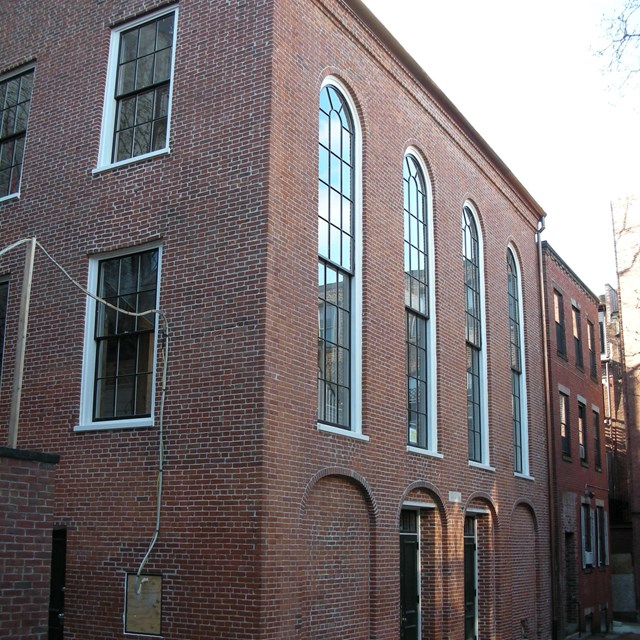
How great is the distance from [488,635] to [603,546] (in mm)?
11793

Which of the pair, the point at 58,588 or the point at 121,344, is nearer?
the point at 58,588

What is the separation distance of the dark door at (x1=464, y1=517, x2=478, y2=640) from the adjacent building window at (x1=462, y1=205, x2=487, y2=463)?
5.02ft

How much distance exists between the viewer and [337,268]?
13469 millimetres

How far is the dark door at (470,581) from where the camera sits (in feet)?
57.3

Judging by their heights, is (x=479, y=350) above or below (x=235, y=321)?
above

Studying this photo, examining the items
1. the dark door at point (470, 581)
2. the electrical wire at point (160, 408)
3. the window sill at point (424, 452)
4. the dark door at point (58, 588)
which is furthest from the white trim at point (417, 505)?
the dark door at point (58, 588)

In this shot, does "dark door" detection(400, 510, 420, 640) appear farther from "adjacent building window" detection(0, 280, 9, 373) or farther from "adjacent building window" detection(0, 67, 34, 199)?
"adjacent building window" detection(0, 67, 34, 199)

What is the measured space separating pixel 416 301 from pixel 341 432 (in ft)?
14.3

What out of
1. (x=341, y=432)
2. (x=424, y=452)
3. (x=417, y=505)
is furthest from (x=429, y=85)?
(x=417, y=505)

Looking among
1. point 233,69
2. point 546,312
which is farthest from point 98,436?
point 546,312

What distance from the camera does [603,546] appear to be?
2809 cm

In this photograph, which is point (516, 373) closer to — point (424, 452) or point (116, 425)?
point (424, 452)

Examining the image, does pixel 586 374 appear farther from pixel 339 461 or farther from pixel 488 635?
pixel 339 461

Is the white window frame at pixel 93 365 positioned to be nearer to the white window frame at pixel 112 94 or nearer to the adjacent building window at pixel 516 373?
the white window frame at pixel 112 94
